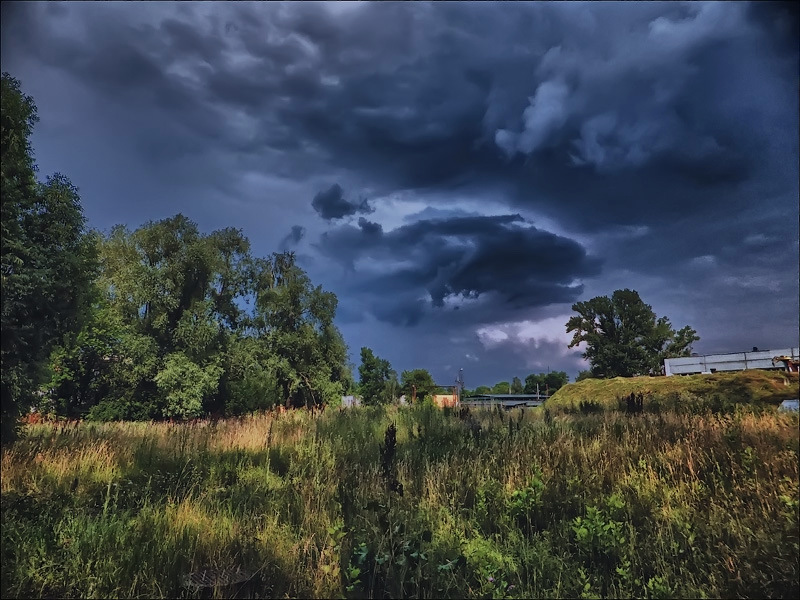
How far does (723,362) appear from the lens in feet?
105

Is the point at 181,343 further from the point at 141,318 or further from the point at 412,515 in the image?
the point at 412,515

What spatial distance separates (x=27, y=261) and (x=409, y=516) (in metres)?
4.54

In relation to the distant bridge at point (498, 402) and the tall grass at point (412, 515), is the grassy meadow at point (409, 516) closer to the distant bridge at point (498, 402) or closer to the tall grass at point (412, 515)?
the tall grass at point (412, 515)

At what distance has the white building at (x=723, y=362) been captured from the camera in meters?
26.9

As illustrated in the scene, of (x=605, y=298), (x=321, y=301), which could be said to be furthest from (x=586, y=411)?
(x=605, y=298)

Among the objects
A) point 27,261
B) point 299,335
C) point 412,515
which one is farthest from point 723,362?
point 27,261

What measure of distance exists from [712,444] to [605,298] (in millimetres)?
41398

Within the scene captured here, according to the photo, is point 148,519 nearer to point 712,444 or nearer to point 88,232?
point 88,232

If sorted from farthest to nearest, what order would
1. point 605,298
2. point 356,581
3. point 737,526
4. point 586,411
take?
point 605,298, point 586,411, point 737,526, point 356,581

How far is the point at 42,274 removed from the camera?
4.57m

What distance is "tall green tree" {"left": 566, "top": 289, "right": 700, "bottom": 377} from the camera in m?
43.4

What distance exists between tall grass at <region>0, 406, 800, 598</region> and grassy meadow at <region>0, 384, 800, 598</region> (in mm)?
22

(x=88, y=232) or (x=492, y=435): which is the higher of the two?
(x=88, y=232)

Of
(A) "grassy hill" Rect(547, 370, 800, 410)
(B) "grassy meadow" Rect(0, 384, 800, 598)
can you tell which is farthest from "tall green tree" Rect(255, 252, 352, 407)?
(B) "grassy meadow" Rect(0, 384, 800, 598)
